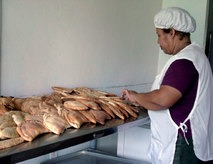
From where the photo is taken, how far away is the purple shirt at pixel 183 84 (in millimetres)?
1408

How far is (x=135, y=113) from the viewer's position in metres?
1.84

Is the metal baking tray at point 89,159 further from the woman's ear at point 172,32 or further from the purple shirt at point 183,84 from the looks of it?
the woman's ear at point 172,32

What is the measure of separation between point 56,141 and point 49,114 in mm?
267

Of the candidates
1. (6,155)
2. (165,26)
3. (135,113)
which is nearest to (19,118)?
(6,155)

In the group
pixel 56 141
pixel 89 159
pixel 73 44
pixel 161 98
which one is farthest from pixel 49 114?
pixel 89 159

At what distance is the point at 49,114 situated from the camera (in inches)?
54.4

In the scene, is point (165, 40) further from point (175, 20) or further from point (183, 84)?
point (183, 84)

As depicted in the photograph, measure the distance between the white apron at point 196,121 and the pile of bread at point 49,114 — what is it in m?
0.24

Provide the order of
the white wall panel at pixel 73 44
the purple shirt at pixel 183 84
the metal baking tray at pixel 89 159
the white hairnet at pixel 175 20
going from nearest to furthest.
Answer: the purple shirt at pixel 183 84, the white hairnet at pixel 175 20, the white wall panel at pixel 73 44, the metal baking tray at pixel 89 159

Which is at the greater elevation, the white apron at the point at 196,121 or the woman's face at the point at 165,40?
the woman's face at the point at 165,40

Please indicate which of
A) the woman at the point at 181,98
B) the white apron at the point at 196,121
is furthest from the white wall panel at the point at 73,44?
the white apron at the point at 196,121

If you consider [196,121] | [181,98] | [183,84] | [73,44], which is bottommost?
[196,121]

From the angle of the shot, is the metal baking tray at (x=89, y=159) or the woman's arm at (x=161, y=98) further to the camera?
the metal baking tray at (x=89, y=159)

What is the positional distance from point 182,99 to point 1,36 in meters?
1.25
